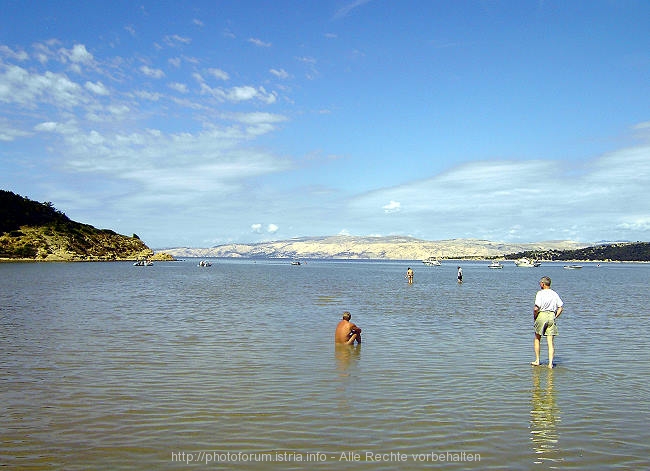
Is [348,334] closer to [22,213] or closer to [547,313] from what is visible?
[547,313]

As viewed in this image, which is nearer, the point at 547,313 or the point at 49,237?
the point at 547,313

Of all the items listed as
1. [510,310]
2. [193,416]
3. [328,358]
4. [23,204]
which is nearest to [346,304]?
[510,310]

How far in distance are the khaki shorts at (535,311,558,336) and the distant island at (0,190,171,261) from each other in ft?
437

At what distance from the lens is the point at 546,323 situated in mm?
13734

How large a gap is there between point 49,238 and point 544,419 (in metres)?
153

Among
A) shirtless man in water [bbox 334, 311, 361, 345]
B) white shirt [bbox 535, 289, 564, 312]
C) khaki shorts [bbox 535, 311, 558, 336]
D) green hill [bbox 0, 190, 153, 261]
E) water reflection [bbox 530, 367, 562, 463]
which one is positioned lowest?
water reflection [bbox 530, 367, 562, 463]

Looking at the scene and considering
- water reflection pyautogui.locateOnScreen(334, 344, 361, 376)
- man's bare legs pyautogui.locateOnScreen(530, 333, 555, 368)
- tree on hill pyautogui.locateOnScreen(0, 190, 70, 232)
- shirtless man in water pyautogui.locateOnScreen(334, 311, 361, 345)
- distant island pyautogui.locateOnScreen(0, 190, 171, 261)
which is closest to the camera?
water reflection pyautogui.locateOnScreen(334, 344, 361, 376)

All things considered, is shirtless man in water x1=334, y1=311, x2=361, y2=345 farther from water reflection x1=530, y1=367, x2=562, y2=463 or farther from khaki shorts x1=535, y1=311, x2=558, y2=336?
water reflection x1=530, y1=367, x2=562, y2=463

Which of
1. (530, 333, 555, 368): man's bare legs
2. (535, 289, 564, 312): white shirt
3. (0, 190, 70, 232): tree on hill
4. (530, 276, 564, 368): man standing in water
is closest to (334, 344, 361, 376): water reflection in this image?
(530, 333, 555, 368): man's bare legs

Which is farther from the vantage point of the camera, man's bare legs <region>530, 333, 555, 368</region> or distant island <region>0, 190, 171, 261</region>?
distant island <region>0, 190, 171, 261</region>

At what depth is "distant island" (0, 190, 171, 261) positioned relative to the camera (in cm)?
13225

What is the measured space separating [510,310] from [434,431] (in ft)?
→ 76.9

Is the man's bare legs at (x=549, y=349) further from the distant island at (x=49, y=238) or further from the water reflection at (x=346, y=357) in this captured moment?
the distant island at (x=49, y=238)

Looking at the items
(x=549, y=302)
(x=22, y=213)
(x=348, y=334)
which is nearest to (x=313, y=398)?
(x=348, y=334)
